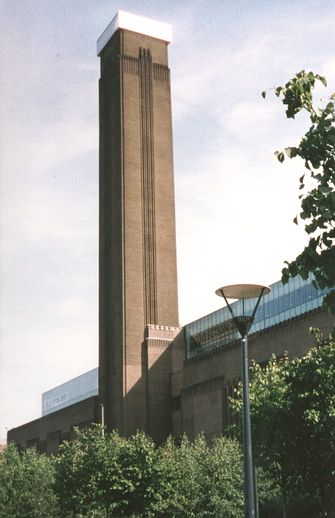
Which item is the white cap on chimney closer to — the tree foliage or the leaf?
the tree foliage

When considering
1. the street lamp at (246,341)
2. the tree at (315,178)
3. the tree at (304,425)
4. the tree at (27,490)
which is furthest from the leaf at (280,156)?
the tree at (27,490)

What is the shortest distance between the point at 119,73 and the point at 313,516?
53.4 m

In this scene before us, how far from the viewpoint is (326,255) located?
1088 cm

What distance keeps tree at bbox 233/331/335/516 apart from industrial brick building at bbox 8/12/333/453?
32.3 meters

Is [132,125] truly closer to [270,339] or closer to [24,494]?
[270,339]

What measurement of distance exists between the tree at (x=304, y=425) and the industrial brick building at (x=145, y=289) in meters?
32.3

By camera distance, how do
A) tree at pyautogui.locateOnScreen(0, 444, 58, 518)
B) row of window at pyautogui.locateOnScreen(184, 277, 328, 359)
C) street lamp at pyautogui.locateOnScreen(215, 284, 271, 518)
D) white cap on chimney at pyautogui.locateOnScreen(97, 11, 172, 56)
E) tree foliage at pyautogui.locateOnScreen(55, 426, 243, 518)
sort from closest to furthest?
street lamp at pyautogui.locateOnScreen(215, 284, 271, 518), tree foliage at pyautogui.locateOnScreen(55, 426, 243, 518), tree at pyautogui.locateOnScreen(0, 444, 58, 518), row of window at pyautogui.locateOnScreen(184, 277, 328, 359), white cap on chimney at pyautogui.locateOnScreen(97, 11, 172, 56)

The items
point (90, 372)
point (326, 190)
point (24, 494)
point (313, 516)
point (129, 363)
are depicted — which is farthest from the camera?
point (90, 372)

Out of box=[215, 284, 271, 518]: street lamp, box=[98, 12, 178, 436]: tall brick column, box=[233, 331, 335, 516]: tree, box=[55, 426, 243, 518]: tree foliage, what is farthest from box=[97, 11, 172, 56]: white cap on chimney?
box=[215, 284, 271, 518]: street lamp

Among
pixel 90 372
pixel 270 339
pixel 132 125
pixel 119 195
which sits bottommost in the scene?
pixel 270 339

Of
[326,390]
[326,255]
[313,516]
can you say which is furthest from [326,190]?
[313,516]

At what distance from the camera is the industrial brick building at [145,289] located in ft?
223

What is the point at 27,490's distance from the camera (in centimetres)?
5150

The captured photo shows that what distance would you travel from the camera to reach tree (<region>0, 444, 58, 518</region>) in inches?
1931
